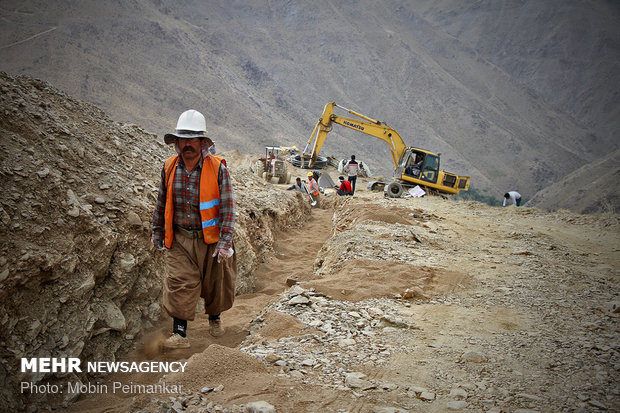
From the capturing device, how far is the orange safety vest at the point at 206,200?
342cm

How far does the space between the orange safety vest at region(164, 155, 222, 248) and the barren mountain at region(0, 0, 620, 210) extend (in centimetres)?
2744

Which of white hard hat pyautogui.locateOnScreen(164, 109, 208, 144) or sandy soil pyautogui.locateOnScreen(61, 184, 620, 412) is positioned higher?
white hard hat pyautogui.locateOnScreen(164, 109, 208, 144)

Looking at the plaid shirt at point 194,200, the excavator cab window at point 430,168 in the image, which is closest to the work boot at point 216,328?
the plaid shirt at point 194,200

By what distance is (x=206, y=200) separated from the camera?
342cm

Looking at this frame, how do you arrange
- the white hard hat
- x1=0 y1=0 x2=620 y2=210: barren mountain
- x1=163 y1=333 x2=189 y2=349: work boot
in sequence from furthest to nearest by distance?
1. x1=0 y1=0 x2=620 y2=210: barren mountain
2. x1=163 y1=333 x2=189 y2=349: work boot
3. the white hard hat

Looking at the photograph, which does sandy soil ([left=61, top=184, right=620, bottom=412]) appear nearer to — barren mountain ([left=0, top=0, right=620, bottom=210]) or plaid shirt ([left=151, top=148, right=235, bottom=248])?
plaid shirt ([left=151, top=148, right=235, bottom=248])

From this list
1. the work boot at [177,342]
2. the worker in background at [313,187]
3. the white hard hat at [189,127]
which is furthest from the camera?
the worker in background at [313,187]

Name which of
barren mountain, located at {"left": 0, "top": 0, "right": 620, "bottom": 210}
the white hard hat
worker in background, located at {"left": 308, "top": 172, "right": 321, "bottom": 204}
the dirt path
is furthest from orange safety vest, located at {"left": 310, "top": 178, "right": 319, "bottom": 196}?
barren mountain, located at {"left": 0, "top": 0, "right": 620, "bottom": 210}

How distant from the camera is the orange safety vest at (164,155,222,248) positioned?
→ 3420 mm

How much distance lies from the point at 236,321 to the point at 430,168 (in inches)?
567

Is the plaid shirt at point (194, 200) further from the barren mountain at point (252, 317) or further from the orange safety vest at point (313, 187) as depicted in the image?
the orange safety vest at point (313, 187)

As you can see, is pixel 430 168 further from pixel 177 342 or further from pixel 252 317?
pixel 177 342

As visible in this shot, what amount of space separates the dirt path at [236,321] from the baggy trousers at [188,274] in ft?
1.40

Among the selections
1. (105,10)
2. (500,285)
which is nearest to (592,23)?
(105,10)
